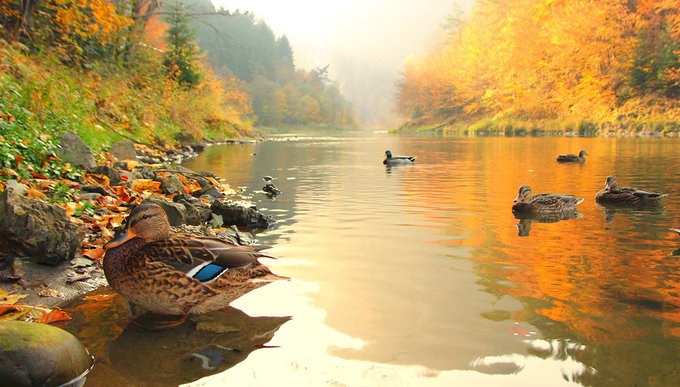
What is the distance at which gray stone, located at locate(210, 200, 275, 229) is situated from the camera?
698 cm

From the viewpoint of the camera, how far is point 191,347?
127 inches

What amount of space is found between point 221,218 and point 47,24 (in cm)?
1681

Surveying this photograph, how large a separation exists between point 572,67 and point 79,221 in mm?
51698

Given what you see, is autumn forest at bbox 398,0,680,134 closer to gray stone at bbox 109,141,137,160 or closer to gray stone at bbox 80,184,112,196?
gray stone at bbox 109,141,137,160

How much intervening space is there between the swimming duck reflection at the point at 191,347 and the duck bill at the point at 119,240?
2.12 ft

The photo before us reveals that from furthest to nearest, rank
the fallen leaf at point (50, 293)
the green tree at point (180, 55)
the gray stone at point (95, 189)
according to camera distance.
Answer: the green tree at point (180, 55), the gray stone at point (95, 189), the fallen leaf at point (50, 293)

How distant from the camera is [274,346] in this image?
325 centimetres

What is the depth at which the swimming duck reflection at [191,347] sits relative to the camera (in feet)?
9.59

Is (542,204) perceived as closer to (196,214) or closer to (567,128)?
(196,214)

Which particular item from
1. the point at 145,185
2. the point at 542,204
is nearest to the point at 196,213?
the point at 145,185

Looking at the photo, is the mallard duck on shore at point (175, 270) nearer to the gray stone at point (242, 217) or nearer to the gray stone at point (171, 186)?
the gray stone at point (242, 217)

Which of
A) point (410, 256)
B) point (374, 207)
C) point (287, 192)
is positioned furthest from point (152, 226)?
point (287, 192)

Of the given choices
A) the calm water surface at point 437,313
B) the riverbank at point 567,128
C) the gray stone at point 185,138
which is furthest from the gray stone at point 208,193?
the riverbank at point 567,128

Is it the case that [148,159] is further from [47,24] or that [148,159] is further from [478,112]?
[478,112]
